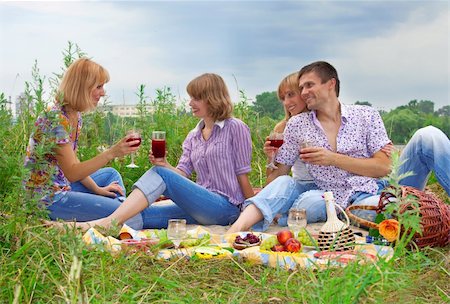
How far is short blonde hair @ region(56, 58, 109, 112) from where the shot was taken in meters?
5.11

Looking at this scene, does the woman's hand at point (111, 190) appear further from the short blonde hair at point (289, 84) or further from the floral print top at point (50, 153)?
the short blonde hair at point (289, 84)

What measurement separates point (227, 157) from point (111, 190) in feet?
3.53

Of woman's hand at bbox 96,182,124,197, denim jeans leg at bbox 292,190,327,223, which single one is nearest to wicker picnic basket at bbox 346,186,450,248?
denim jeans leg at bbox 292,190,327,223

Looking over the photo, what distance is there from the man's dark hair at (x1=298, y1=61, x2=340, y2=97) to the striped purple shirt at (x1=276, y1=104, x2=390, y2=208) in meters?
0.35

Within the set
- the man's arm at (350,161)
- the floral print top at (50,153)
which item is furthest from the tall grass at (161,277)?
the man's arm at (350,161)

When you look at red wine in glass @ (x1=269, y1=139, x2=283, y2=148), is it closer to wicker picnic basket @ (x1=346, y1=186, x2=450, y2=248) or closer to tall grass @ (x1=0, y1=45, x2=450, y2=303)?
wicker picnic basket @ (x1=346, y1=186, x2=450, y2=248)

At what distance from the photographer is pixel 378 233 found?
4.88 meters

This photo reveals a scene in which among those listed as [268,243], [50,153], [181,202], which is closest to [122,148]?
[50,153]

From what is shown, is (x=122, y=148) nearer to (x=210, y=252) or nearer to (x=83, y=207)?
(x=83, y=207)

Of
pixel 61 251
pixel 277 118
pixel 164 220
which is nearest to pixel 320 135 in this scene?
pixel 164 220

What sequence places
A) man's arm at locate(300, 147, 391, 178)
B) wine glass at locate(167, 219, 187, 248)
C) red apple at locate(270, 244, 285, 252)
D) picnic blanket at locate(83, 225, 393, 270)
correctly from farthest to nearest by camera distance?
man's arm at locate(300, 147, 391, 178)
wine glass at locate(167, 219, 187, 248)
red apple at locate(270, 244, 285, 252)
picnic blanket at locate(83, 225, 393, 270)

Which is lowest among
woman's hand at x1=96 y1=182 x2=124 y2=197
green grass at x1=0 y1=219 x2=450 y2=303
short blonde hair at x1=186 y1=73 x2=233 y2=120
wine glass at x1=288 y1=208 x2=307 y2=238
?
green grass at x1=0 y1=219 x2=450 y2=303

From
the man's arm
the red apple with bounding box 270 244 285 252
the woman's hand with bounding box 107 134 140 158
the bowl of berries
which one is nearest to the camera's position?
the red apple with bounding box 270 244 285 252

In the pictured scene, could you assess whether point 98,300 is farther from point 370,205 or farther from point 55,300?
A: point 370,205
